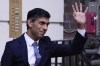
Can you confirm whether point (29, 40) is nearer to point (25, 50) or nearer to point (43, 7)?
point (25, 50)

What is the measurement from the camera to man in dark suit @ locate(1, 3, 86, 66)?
11.4 ft

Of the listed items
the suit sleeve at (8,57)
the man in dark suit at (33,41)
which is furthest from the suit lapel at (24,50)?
the suit sleeve at (8,57)

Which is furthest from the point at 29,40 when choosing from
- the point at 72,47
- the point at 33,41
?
the point at 72,47

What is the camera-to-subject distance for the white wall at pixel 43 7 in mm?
8336

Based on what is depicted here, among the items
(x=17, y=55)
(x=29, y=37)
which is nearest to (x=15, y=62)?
(x=17, y=55)

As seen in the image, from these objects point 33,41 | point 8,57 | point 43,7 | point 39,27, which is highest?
point 43,7

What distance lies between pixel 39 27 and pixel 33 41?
0.15m

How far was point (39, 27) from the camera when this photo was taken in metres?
3.52

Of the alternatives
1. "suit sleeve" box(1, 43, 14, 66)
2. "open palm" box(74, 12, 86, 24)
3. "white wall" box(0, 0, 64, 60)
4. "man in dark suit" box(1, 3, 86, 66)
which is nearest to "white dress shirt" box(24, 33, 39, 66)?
"man in dark suit" box(1, 3, 86, 66)

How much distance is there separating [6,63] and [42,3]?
5.26 metres

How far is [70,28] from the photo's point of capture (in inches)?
364

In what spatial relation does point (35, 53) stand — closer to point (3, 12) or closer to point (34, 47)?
point (34, 47)

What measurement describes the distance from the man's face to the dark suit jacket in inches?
5.2

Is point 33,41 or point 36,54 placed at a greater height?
point 33,41
